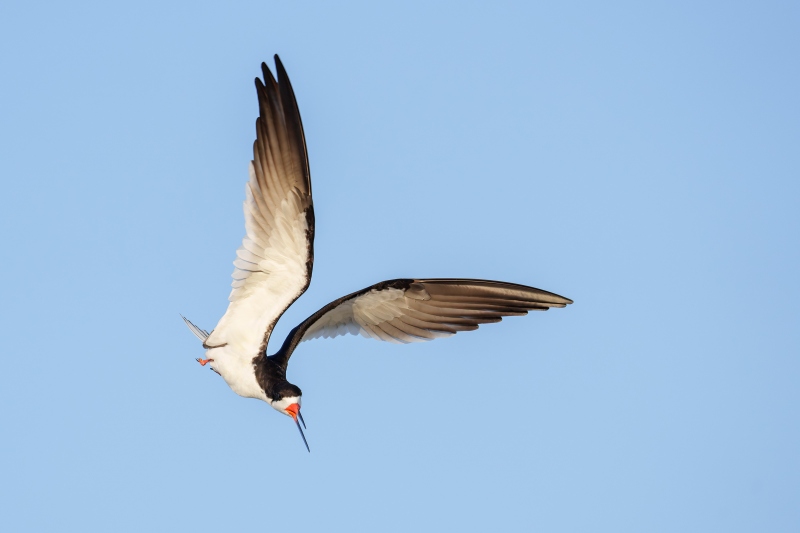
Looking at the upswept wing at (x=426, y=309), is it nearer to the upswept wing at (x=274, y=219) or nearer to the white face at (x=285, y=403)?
the white face at (x=285, y=403)

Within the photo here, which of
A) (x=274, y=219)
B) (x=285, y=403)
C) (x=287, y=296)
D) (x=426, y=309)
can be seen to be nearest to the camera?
(x=274, y=219)

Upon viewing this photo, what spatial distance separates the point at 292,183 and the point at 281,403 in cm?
337

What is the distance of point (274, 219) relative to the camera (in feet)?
49.5

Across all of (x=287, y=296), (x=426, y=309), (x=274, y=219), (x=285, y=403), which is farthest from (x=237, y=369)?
(x=426, y=309)

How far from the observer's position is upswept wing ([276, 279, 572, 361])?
17375 millimetres

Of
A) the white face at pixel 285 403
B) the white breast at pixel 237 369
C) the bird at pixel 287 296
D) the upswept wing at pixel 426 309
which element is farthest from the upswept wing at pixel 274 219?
the upswept wing at pixel 426 309

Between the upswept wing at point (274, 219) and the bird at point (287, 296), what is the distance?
0.01 meters

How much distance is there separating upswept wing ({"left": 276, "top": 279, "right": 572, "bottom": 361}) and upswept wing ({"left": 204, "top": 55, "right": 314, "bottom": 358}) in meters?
1.34

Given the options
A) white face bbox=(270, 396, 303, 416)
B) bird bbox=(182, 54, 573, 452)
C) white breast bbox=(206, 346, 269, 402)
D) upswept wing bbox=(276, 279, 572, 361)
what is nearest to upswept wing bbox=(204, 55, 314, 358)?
bird bbox=(182, 54, 573, 452)

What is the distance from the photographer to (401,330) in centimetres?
1805

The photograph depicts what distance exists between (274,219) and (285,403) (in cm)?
287

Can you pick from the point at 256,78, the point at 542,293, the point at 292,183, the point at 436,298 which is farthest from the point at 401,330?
the point at 256,78

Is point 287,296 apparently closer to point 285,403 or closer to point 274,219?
point 274,219

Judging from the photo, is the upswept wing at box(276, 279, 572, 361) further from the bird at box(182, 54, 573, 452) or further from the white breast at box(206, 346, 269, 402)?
the white breast at box(206, 346, 269, 402)
